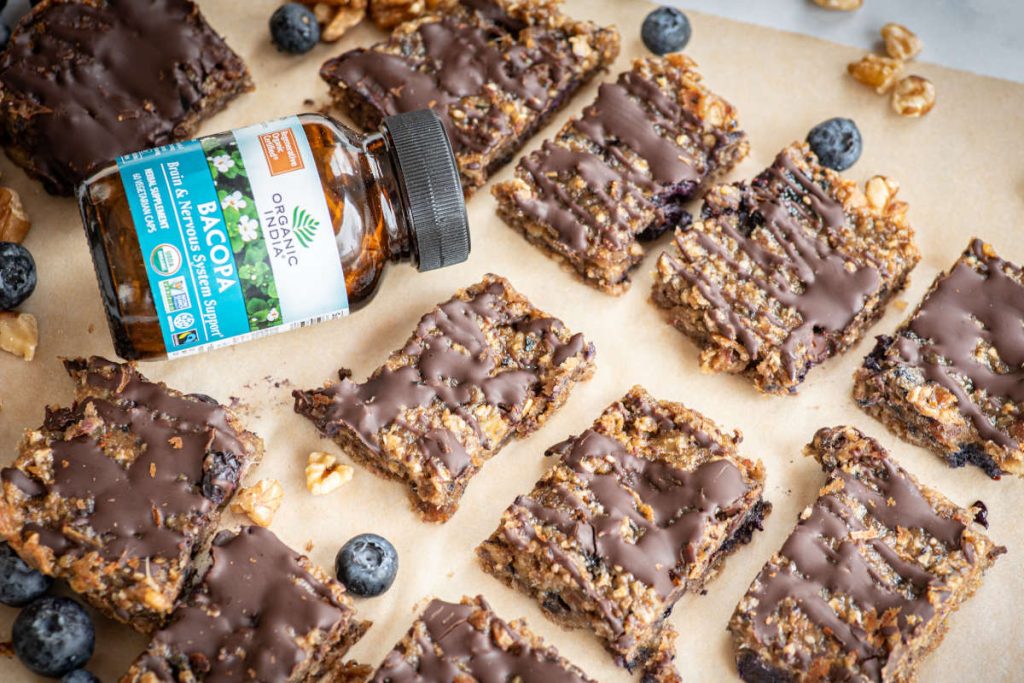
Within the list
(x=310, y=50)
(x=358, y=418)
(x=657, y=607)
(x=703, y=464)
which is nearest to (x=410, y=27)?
(x=310, y=50)

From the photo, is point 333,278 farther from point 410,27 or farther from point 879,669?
point 879,669

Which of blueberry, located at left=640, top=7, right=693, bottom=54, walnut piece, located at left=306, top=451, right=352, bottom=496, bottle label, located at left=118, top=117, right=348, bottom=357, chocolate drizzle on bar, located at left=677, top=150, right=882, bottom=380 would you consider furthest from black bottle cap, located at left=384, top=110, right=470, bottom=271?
blueberry, located at left=640, top=7, right=693, bottom=54

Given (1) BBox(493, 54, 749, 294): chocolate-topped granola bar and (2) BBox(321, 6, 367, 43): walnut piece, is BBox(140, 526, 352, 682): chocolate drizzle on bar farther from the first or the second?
(2) BBox(321, 6, 367, 43): walnut piece

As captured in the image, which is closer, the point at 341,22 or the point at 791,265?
the point at 791,265

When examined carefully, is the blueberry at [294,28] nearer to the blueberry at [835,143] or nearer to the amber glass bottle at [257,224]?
the amber glass bottle at [257,224]

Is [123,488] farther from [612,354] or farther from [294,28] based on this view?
[294,28]

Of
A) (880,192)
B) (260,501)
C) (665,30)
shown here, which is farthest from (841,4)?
(260,501)

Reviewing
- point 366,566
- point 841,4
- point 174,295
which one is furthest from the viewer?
point 841,4

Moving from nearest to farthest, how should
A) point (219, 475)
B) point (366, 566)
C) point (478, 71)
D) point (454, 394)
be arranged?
point (219, 475), point (366, 566), point (454, 394), point (478, 71)
